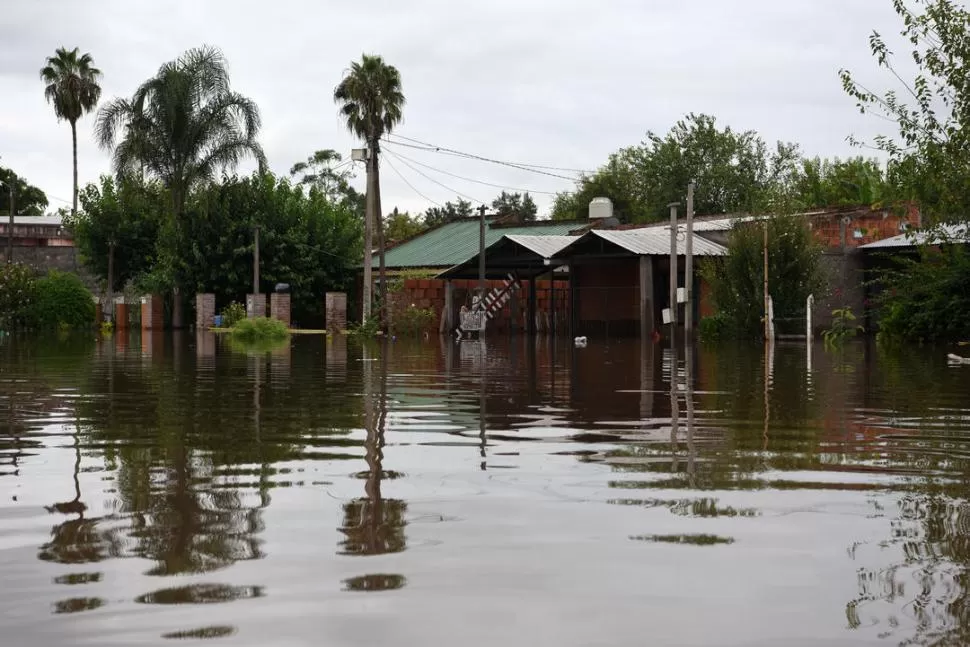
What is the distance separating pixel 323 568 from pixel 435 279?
48338mm

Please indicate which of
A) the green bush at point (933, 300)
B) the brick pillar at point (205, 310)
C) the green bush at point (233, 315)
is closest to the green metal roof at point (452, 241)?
the green bush at point (233, 315)

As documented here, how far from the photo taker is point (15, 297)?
58.0m

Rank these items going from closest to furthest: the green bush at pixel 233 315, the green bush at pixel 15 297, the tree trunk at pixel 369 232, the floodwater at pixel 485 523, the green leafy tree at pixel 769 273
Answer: the floodwater at pixel 485 523 → the green leafy tree at pixel 769 273 → the tree trunk at pixel 369 232 → the green bush at pixel 233 315 → the green bush at pixel 15 297

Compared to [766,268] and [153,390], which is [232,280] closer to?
[766,268]

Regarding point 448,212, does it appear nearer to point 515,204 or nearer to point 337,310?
point 515,204

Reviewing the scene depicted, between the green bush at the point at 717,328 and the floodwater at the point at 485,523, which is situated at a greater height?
the green bush at the point at 717,328

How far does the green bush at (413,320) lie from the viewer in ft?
171

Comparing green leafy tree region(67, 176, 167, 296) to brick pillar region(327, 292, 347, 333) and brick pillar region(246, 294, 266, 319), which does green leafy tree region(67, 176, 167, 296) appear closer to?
brick pillar region(246, 294, 266, 319)

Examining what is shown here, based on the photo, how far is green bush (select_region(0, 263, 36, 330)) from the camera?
57.2m

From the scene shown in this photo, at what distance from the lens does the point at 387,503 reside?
6680 millimetres

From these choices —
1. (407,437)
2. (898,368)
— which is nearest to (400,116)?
(898,368)

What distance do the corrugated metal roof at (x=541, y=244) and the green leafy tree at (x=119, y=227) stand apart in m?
23.9

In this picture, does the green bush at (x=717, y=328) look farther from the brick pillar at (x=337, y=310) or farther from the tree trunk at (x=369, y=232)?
the brick pillar at (x=337, y=310)

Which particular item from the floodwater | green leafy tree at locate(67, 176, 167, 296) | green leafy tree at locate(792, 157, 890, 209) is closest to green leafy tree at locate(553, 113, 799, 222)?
green leafy tree at locate(792, 157, 890, 209)
